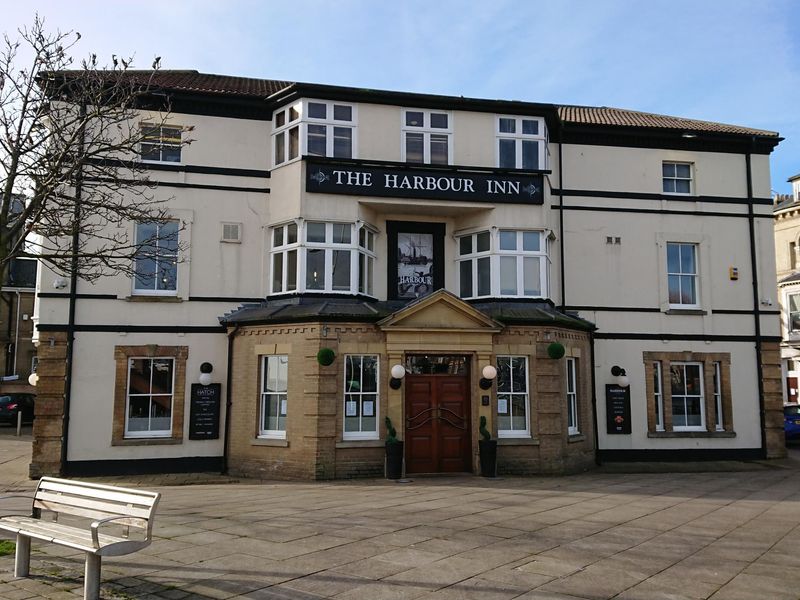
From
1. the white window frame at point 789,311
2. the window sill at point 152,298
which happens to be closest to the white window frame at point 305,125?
the window sill at point 152,298

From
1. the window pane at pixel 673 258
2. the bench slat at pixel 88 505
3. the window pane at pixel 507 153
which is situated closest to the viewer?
the bench slat at pixel 88 505

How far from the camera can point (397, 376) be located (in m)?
15.1

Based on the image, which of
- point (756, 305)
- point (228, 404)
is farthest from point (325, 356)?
point (756, 305)

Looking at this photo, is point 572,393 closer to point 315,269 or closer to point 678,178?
point 315,269

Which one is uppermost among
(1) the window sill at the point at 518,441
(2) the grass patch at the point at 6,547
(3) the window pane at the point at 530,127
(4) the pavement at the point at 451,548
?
(3) the window pane at the point at 530,127

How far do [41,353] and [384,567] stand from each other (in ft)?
40.0

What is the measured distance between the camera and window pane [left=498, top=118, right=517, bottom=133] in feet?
58.7

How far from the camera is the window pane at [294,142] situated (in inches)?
667

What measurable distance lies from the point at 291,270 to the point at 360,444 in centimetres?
471

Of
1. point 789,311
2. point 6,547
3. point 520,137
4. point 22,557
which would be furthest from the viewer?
point 789,311

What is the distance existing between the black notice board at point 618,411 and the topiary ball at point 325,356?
821 centimetres

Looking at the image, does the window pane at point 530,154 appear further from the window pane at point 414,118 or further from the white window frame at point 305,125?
the white window frame at point 305,125

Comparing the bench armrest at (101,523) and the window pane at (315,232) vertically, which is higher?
the window pane at (315,232)

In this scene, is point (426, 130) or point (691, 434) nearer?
point (426, 130)
